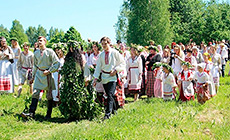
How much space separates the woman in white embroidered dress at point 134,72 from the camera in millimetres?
9922

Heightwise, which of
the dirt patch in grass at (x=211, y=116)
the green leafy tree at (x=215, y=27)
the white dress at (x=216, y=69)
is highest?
the green leafy tree at (x=215, y=27)

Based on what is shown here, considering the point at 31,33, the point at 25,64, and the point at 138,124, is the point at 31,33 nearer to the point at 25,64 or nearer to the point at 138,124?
the point at 25,64

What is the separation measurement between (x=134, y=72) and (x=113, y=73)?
3189 mm

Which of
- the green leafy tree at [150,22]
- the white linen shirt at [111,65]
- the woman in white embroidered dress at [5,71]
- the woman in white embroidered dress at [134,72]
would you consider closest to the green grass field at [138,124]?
the white linen shirt at [111,65]

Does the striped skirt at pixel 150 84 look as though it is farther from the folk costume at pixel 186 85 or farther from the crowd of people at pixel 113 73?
the folk costume at pixel 186 85

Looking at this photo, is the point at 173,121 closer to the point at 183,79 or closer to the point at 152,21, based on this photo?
the point at 183,79

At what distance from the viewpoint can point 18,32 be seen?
93312 millimetres

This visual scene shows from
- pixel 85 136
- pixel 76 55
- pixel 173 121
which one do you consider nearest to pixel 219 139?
pixel 173 121

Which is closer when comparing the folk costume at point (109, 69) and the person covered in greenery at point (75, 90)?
the person covered in greenery at point (75, 90)

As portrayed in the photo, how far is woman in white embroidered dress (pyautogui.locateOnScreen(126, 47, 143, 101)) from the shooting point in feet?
32.6

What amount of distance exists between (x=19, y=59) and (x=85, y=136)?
6245mm

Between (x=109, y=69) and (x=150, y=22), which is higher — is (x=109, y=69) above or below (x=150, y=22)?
below

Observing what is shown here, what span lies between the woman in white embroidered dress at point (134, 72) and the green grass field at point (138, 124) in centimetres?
158

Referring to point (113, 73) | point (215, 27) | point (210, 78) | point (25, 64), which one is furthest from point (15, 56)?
point (215, 27)
